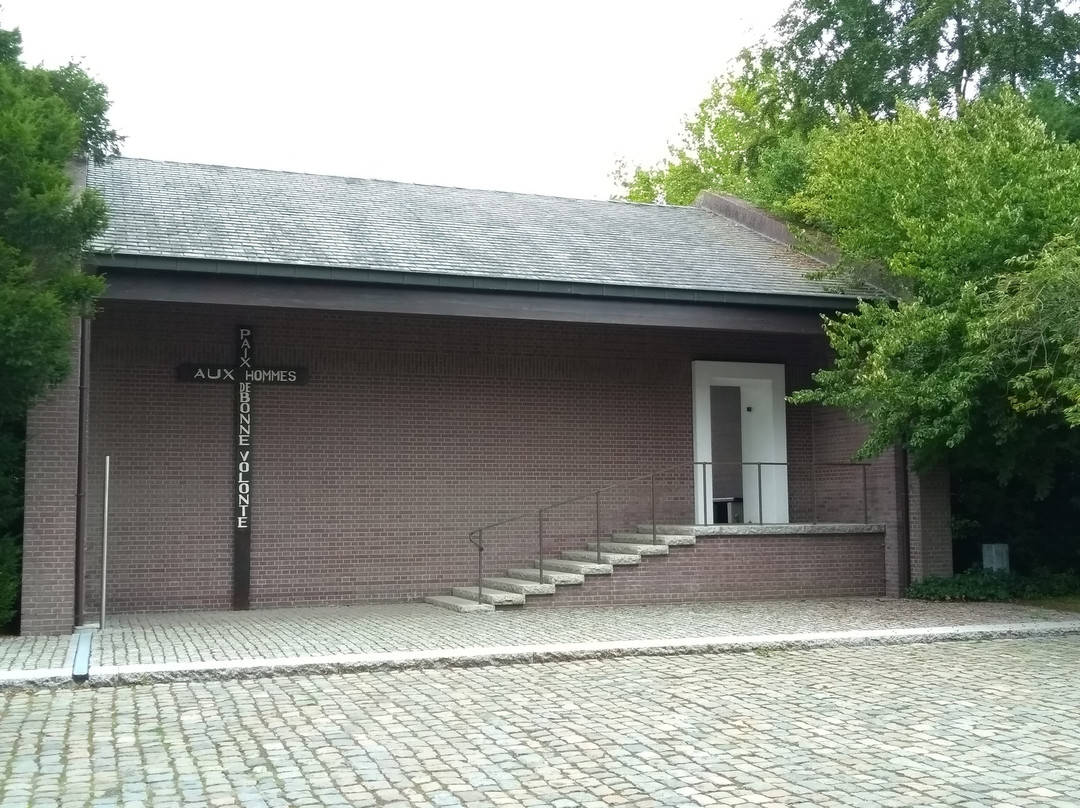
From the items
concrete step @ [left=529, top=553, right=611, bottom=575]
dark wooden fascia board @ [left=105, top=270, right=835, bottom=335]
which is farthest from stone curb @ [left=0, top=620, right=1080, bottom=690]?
dark wooden fascia board @ [left=105, top=270, right=835, bottom=335]

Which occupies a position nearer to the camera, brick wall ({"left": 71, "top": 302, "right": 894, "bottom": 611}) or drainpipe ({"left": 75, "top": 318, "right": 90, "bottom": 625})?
drainpipe ({"left": 75, "top": 318, "right": 90, "bottom": 625})

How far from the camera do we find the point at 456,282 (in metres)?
12.5

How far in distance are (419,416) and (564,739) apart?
7.86m

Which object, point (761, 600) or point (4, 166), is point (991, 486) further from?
point (4, 166)

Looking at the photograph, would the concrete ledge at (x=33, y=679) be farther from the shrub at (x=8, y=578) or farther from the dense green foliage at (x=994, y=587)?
the dense green foliage at (x=994, y=587)

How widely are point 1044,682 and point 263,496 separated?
8521mm

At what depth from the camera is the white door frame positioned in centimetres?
1533

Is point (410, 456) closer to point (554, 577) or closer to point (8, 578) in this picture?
point (554, 577)

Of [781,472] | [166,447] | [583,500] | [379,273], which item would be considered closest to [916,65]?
[781,472]

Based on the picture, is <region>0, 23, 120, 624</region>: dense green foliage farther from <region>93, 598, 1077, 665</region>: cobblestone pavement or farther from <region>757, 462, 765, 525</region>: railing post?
<region>757, 462, 765, 525</region>: railing post

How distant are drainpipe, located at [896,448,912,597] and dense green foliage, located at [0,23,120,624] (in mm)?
9725

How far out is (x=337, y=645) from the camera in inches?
384

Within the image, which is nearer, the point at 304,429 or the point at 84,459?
the point at 84,459

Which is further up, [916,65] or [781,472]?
[916,65]
